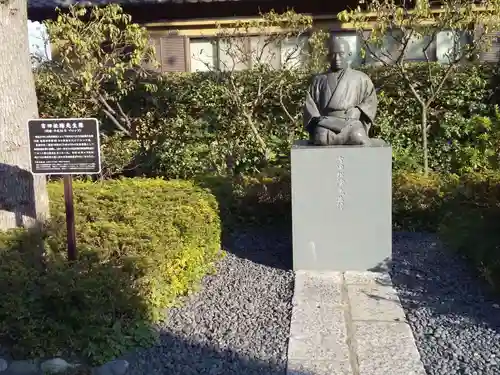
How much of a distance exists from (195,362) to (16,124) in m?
2.62

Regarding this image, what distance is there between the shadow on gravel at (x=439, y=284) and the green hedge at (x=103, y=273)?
1.75 metres

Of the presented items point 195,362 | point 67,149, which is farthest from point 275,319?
point 67,149

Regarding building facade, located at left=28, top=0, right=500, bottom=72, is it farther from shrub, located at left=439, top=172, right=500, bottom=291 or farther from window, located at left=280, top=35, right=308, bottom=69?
shrub, located at left=439, top=172, right=500, bottom=291

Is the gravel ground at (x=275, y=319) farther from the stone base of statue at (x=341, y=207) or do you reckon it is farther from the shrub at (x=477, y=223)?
the stone base of statue at (x=341, y=207)

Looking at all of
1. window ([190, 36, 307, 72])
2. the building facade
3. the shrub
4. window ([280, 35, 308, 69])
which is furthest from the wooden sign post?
the building facade

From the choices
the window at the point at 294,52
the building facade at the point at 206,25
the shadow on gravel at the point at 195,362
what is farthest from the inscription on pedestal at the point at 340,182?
the building facade at the point at 206,25

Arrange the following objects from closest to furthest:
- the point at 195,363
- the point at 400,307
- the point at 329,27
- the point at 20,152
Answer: the point at 195,363, the point at 400,307, the point at 20,152, the point at 329,27

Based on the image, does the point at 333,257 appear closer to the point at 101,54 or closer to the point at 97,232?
the point at 97,232

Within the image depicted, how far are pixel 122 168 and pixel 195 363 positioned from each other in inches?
233

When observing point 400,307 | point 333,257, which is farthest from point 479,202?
point 400,307

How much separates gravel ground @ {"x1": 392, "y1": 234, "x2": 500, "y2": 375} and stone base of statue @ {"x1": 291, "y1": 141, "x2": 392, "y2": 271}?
1.33 feet

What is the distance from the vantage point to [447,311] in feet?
13.7

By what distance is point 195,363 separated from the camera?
3.43 metres

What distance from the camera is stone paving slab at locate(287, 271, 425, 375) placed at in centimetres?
333
